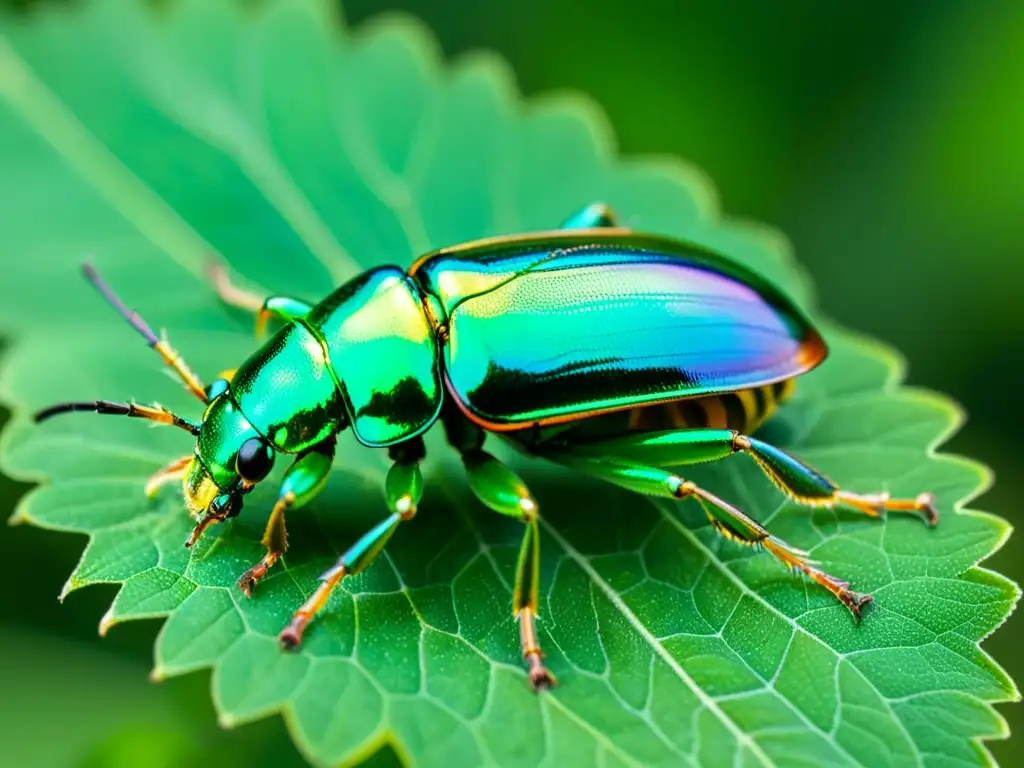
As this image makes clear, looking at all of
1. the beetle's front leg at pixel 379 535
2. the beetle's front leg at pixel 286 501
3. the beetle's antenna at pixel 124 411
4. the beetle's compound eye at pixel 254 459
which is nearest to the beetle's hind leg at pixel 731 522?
the beetle's front leg at pixel 379 535

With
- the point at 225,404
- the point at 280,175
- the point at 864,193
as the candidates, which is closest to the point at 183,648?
the point at 225,404

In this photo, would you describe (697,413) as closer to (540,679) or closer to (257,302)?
(540,679)

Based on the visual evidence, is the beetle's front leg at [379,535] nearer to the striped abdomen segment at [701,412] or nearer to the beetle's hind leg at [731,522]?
the beetle's hind leg at [731,522]

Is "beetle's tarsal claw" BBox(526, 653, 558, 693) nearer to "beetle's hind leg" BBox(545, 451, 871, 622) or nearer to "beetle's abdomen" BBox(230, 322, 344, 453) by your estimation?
"beetle's hind leg" BBox(545, 451, 871, 622)

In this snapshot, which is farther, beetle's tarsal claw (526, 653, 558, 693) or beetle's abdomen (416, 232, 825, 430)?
beetle's abdomen (416, 232, 825, 430)

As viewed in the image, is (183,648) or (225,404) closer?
(183,648)

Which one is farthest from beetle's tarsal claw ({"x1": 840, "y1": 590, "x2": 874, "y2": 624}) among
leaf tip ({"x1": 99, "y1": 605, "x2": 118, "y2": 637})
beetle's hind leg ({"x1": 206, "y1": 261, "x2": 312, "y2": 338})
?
leaf tip ({"x1": 99, "y1": 605, "x2": 118, "y2": 637})

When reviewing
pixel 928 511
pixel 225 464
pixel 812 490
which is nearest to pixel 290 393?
pixel 225 464

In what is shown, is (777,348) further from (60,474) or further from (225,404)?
(60,474)
